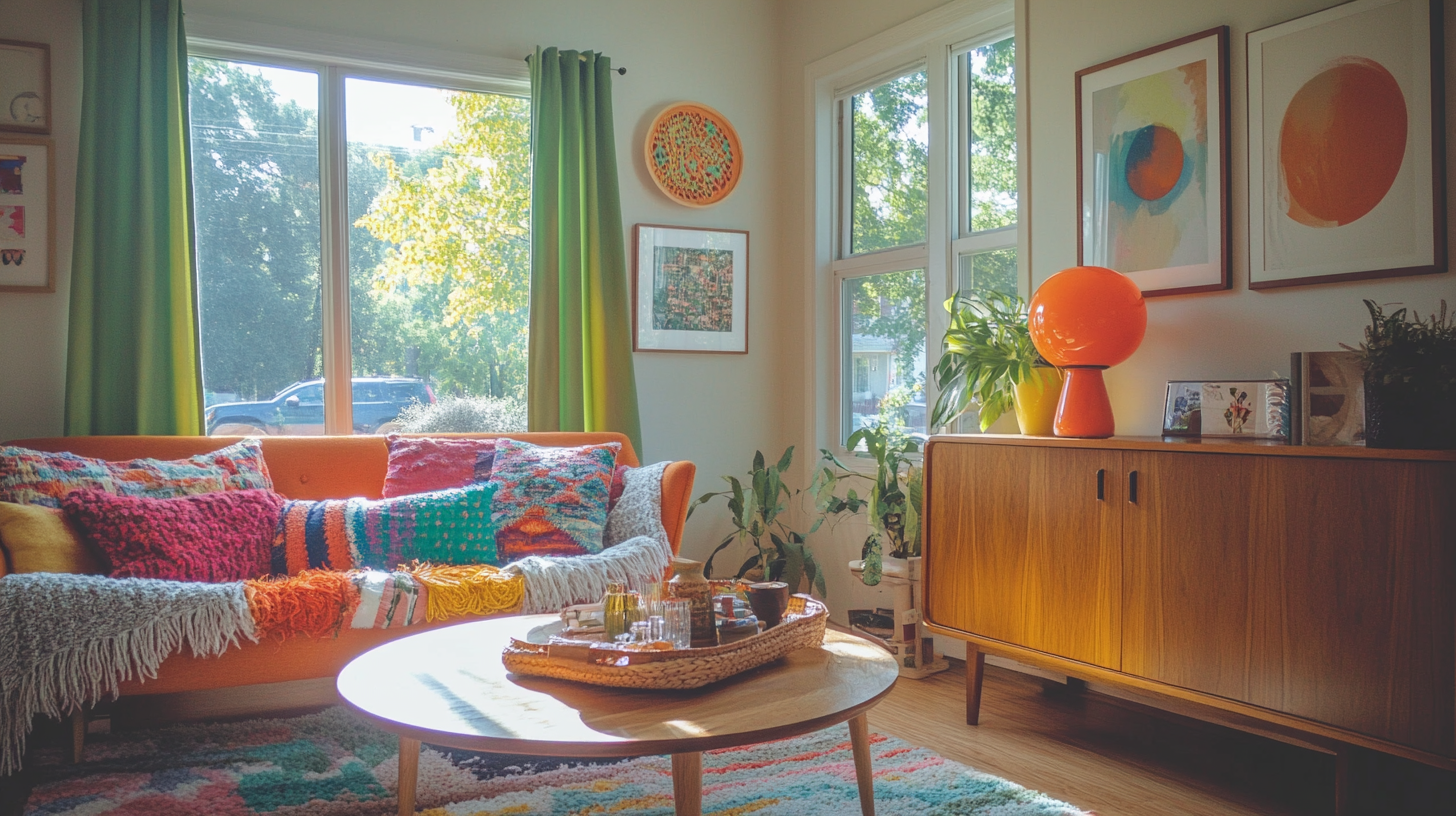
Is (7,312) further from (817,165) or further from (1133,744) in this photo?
(1133,744)

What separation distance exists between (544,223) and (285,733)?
1972 mm

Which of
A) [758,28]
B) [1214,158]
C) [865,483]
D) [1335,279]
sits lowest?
[865,483]

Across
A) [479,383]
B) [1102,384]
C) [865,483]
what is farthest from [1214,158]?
[479,383]

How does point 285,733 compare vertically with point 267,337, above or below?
below

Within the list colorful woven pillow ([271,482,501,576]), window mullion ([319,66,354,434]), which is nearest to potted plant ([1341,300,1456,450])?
colorful woven pillow ([271,482,501,576])

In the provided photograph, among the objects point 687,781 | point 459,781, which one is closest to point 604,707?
point 687,781

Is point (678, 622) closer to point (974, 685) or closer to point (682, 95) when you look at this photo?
point (974, 685)

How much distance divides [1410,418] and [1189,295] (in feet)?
2.69

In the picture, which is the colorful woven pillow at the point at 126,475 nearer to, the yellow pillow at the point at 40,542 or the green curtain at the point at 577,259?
the yellow pillow at the point at 40,542

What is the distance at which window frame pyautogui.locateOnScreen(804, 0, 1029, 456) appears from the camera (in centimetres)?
320

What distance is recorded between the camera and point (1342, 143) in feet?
7.21

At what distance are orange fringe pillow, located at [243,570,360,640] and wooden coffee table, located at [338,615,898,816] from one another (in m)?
0.51

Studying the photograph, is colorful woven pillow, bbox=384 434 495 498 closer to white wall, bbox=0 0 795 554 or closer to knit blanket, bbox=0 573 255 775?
knit blanket, bbox=0 573 255 775

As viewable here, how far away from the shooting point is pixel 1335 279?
7.21ft
